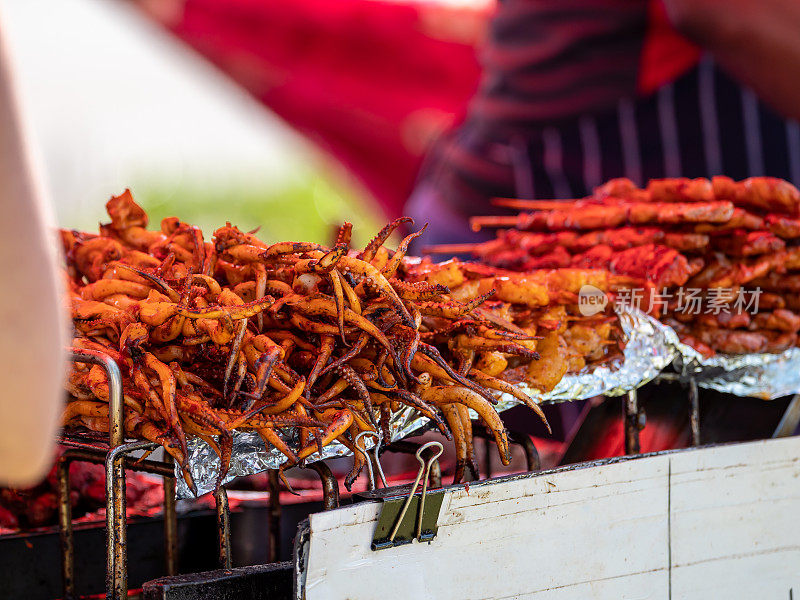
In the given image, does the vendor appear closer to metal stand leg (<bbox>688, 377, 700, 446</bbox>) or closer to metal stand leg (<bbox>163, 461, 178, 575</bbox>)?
metal stand leg (<bbox>688, 377, 700, 446</bbox>)

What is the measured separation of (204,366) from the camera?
203cm

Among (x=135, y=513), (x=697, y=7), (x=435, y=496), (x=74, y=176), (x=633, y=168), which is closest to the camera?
(x=435, y=496)

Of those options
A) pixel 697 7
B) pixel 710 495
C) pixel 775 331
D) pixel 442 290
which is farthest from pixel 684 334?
pixel 697 7

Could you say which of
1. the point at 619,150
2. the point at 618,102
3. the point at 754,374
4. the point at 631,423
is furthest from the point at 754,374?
the point at 618,102

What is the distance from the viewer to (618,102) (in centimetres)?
609

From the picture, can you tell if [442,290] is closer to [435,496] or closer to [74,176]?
[435,496]

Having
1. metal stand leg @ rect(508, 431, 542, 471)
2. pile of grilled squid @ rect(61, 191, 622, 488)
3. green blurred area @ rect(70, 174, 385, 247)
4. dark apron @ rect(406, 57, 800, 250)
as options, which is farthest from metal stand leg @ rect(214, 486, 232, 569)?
green blurred area @ rect(70, 174, 385, 247)

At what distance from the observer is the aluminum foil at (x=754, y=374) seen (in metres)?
3.04

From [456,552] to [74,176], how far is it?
6.72m

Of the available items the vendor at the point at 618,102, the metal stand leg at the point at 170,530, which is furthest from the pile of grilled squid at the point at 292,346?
the vendor at the point at 618,102

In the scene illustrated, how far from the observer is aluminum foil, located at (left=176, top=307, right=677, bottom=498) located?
6.41ft

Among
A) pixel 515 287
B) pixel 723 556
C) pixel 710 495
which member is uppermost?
pixel 515 287

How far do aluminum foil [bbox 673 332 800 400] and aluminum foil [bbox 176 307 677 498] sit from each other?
0.31 metres

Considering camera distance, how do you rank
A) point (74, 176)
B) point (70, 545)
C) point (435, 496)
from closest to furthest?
1. point (435, 496)
2. point (70, 545)
3. point (74, 176)
